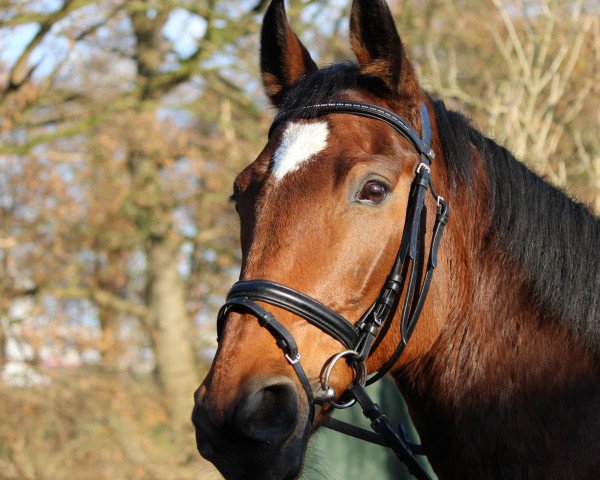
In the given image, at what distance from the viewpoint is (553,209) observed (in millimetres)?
2783

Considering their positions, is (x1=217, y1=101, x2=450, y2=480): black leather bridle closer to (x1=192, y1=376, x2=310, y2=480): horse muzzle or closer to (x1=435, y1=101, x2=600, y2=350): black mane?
(x1=192, y1=376, x2=310, y2=480): horse muzzle

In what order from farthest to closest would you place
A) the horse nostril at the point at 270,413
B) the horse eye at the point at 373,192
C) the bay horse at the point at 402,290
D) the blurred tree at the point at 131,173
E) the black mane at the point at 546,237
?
the blurred tree at the point at 131,173 → the black mane at the point at 546,237 → the horse eye at the point at 373,192 → the bay horse at the point at 402,290 → the horse nostril at the point at 270,413

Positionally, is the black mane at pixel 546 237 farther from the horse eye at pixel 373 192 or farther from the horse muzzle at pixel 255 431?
the horse muzzle at pixel 255 431

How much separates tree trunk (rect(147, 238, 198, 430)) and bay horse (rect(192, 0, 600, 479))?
9976mm

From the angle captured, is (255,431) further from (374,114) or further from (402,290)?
(374,114)

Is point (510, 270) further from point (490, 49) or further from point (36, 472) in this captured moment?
point (490, 49)

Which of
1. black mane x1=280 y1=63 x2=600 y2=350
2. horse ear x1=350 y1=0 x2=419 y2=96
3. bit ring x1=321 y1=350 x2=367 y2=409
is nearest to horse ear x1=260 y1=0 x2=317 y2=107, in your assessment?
black mane x1=280 y1=63 x2=600 y2=350

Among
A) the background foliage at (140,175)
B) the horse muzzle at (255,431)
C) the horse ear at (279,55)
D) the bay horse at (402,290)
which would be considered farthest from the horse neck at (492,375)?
the background foliage at (140,175)

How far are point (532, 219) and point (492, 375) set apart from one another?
0.58 meters

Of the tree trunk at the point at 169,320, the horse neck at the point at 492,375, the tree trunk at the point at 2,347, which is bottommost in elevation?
the tree trunk at the point at 169,320

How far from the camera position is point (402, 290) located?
103 inches

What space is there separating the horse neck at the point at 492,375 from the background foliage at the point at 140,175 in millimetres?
4319

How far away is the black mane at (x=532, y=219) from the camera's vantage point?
2693 mm

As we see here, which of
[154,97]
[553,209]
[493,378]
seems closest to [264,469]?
[493,378]
